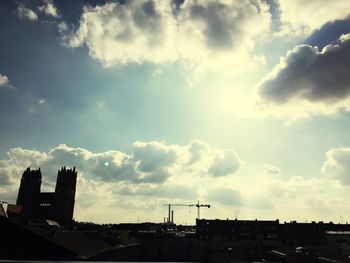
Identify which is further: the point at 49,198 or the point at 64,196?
the point at 49,198

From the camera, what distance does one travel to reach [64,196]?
424 ft

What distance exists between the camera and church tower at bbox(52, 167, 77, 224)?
4973 inches

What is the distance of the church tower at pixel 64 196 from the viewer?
126m

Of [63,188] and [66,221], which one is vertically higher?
[63,188]

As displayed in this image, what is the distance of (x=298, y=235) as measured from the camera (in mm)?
91188

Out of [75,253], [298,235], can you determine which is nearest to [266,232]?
[298,235]

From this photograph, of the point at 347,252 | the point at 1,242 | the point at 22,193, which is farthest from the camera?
the point at 22,193

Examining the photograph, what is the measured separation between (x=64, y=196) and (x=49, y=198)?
738 cm

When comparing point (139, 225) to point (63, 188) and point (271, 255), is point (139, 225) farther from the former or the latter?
point (271, 255)

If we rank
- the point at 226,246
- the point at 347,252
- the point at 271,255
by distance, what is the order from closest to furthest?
the point at 271,255, the point at 347,252, the point at 226,246

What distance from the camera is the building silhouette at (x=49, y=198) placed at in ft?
417

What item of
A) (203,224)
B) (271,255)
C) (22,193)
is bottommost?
(271,255)

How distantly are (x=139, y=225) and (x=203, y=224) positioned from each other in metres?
39.0

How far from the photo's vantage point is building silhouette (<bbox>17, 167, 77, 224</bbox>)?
127m
